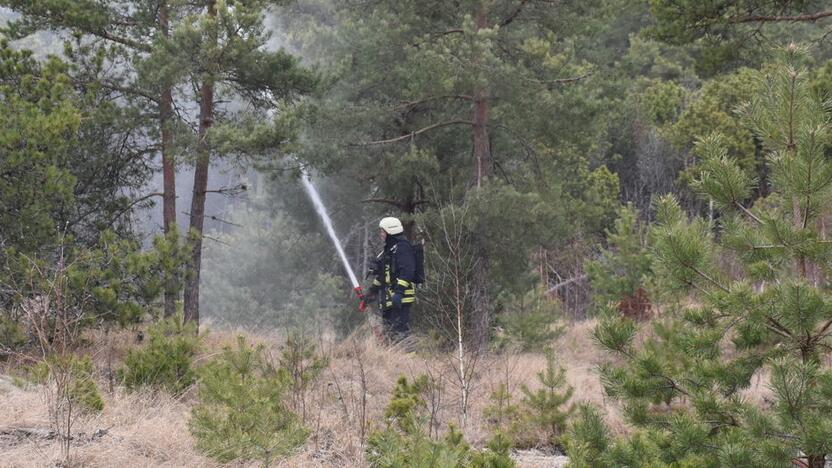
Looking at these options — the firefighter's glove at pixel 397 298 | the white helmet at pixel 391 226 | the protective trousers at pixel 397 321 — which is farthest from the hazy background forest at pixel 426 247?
the white helmet at pixel 391 226

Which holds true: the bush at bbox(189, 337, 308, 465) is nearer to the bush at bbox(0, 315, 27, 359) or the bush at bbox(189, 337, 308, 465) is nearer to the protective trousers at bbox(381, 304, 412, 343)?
the bush at bbox(0, 315, 27, 359)

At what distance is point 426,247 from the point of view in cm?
1509

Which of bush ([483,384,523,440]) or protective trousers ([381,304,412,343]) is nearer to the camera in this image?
bush ([483,384,523,440])

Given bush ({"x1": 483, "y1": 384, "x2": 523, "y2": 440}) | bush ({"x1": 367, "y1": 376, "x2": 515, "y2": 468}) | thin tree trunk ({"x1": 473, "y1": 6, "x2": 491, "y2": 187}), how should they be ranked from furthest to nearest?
thin tree trunk ({"x1": 473, "y1": 6, "x2": 491, "y2": 187}) < bush ({"x1": 483, "y1": 384, "x2": 523, "y2": 440}) < bush ({"x1": 367, "y1": 376, "x2": 515, "y2": 468})

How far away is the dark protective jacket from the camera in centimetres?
1013

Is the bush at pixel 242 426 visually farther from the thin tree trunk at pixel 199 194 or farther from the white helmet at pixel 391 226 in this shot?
the thin tree trunk at pixel 199 194

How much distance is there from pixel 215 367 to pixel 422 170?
Answer: 1000cm

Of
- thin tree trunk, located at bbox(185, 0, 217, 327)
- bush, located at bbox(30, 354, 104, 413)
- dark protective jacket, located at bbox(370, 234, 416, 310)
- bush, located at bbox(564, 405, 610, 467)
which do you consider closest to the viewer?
bush, located at bbox(564, 405, 610, 467)

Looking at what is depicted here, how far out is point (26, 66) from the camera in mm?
8742

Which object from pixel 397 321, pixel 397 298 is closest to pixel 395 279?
pixel 397 298

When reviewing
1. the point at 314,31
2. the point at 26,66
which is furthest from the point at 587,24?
the point at 314,31

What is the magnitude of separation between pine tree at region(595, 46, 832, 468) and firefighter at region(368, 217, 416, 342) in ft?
19.8

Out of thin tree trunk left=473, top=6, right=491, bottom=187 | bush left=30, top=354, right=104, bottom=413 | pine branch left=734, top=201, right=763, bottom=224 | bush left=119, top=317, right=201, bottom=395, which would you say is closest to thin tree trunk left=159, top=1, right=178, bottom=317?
bush left=119, top=317, right=201, bottom=395

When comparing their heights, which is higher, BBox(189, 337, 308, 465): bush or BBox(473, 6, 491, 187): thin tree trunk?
BBox(473, 6, 491, 187): thin tree trunk
